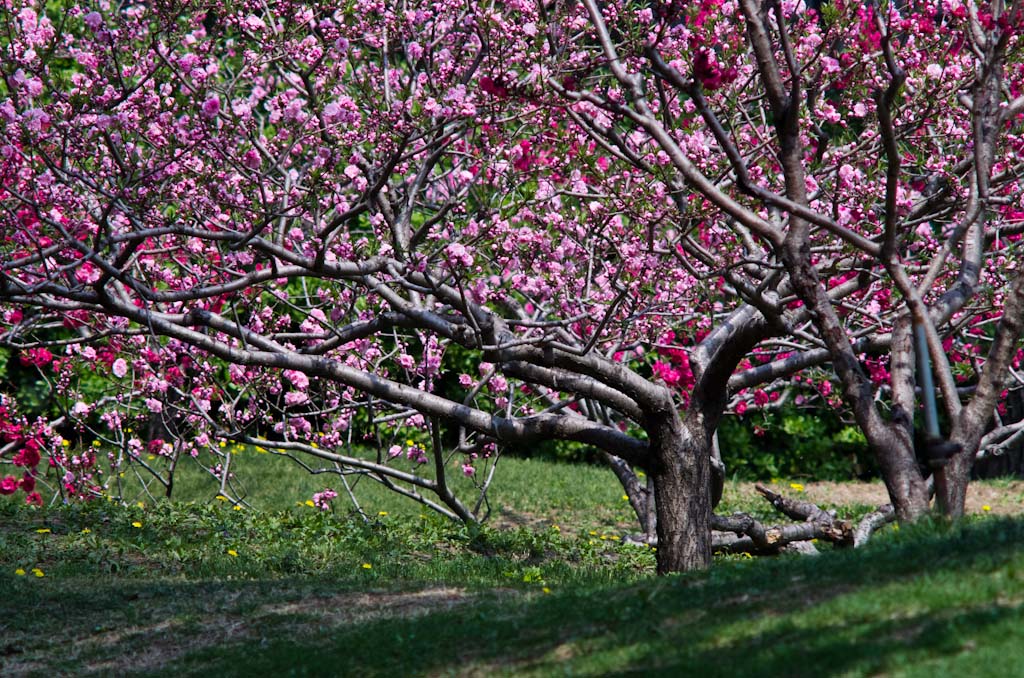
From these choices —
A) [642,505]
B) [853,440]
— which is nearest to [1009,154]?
[642,505]

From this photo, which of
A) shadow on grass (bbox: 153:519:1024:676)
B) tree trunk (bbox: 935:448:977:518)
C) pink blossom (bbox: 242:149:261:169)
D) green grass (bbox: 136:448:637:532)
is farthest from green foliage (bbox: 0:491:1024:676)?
pink blossom (bbox: 242:149:261:169)

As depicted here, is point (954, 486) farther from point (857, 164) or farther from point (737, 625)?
point (857, 164)

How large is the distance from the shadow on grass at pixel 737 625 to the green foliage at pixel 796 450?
29.2ft

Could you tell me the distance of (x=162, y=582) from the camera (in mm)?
7895

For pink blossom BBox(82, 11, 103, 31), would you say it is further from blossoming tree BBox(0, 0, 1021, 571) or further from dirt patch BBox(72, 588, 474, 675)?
dirt patch BBox(72, 588, 474, 675)

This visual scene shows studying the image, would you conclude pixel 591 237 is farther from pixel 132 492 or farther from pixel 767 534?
pixel 132 492

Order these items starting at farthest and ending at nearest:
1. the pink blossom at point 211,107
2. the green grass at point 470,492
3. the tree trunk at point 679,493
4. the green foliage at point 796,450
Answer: the green foliage at point 796,450, the green grass at point 470,492, the tree trunk at point 679,493, the pink blossom at point 211,107

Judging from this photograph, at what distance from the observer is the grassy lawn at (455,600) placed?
442 cm

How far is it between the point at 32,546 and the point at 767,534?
5.74 meters

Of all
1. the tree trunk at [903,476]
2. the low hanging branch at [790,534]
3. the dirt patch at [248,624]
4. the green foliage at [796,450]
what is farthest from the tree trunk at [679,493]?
the green foliage at [796,450]

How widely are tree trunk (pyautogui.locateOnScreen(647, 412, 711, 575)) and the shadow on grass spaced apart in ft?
3.97

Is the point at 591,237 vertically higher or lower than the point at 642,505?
higher

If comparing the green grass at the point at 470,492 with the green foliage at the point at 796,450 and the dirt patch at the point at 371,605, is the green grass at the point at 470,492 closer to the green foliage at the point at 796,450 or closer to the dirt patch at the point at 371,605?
the green foliage at the point at 796,450

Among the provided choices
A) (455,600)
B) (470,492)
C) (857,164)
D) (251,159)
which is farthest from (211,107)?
(470,492)
